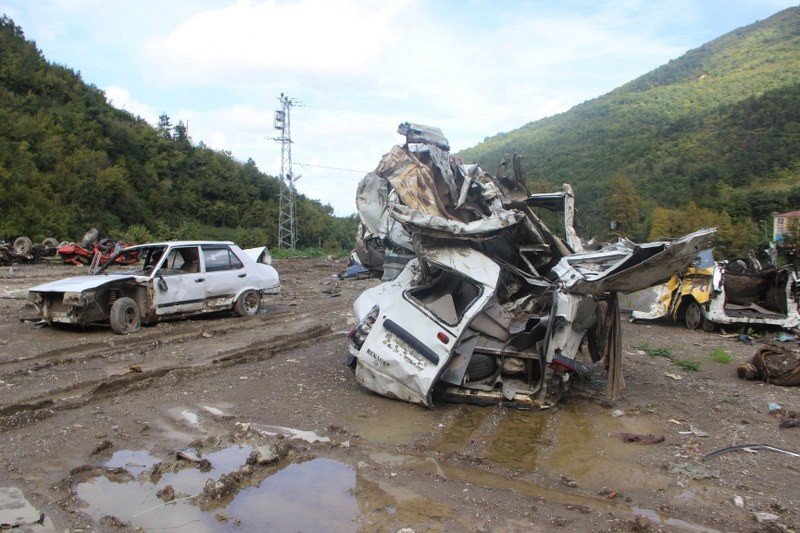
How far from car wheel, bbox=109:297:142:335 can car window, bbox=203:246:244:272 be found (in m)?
1.74

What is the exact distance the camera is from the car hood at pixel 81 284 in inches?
371

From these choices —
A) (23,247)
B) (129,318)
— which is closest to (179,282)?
(129,318)

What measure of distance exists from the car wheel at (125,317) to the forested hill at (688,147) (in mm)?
32982

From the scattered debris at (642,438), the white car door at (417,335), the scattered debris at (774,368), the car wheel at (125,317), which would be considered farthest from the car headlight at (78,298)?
the scattered debris at (774,368)

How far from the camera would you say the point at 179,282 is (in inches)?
428

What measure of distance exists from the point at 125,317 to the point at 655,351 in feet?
28.8

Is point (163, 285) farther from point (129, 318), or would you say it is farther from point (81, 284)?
point (81, 284)

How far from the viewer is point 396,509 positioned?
4180mm

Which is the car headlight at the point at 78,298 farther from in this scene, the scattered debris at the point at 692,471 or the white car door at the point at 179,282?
the scattered debris at the point at 692,471

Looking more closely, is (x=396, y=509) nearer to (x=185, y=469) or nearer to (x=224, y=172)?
(x=185, y=469)

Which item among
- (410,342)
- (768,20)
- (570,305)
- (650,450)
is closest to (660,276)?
(570,305)

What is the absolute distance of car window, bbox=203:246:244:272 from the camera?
11.5 metres

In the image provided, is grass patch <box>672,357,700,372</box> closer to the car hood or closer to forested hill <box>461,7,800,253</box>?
the car hood

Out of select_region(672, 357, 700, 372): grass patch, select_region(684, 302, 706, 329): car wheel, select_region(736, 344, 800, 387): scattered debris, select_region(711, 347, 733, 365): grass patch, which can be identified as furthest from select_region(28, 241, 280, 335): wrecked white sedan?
select_region(684, 302, 706, 329): car wheel
